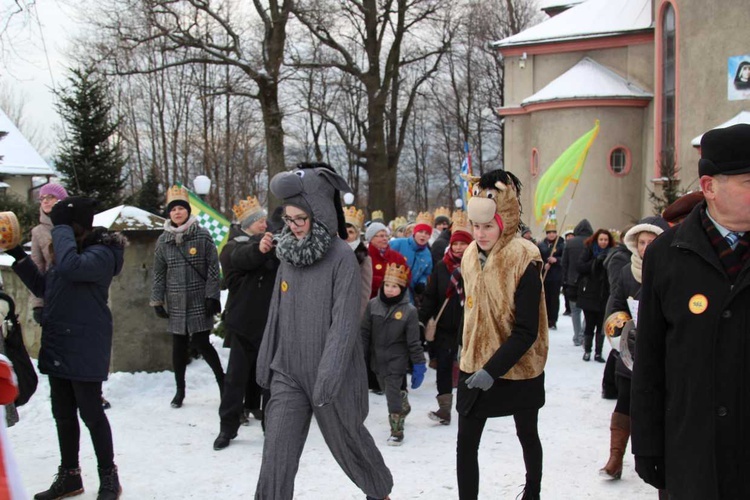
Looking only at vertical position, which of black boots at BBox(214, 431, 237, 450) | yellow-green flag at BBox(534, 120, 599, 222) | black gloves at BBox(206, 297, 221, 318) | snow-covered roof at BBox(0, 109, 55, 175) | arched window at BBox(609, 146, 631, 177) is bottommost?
black boots at BBox(214, 431, 237, 450)

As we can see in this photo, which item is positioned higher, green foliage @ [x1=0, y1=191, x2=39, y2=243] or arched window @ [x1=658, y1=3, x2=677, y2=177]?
arched window @ [x1=658, y1=3, x2=677, y2=177]

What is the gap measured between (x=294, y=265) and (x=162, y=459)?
2688mm

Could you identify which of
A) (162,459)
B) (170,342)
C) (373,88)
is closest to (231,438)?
(162,459)

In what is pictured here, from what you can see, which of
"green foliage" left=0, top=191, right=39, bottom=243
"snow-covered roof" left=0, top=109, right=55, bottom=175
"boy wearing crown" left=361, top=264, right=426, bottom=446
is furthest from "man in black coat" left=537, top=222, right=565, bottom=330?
"snow-covered roof" left=0, top=109, right=55, bottom=175

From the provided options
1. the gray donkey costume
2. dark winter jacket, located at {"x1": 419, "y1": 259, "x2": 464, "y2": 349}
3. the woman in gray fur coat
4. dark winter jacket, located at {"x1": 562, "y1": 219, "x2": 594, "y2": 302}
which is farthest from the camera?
dark winter jacket, located at {"x1": 562, "y1": 219, "x2": 594, "y2": 302}

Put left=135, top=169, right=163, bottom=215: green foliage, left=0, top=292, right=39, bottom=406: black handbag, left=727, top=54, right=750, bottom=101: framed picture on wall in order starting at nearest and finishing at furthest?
left=0, top=292, right=39, bottom=406: black handbag → left=727, top=54, right=750, bottom=101: framed picture on wall → left=135, top=169, right=163, bottom=215: green foliage

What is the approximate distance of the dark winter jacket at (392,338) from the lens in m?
6.77

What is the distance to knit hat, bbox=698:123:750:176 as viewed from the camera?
2516mm

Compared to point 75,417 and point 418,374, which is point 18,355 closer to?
point 75,417

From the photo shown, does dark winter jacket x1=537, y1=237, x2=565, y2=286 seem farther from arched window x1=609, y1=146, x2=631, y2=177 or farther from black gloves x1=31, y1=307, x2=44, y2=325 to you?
arched window x1=609, y1=146, x2=631, y2=177

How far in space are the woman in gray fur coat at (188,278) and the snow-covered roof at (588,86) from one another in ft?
72.8

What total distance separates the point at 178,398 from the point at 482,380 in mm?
4289

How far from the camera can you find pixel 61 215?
4.86 meters

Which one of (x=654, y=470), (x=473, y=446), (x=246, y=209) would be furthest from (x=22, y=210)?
(x=654, y=470)
